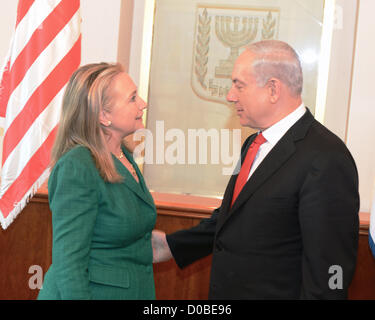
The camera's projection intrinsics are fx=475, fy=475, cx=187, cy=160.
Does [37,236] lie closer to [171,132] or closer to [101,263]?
[171,132]

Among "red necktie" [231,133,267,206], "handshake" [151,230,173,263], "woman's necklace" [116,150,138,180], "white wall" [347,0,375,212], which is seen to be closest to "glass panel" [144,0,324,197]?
"white wall" [347,0,375,212]

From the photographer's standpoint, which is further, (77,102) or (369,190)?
(369,190)

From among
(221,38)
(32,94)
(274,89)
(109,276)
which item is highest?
(221,38)

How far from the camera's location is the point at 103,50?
3936mm

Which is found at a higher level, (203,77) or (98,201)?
(203,77)

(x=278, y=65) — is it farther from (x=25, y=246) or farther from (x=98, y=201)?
(x=25, y=246)

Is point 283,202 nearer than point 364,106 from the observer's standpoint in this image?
Yes

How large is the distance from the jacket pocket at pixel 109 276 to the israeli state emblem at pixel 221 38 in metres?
2.45

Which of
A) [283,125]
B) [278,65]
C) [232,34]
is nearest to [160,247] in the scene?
[283,125]

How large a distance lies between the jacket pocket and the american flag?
1475 mm

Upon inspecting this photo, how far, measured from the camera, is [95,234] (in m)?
1.99

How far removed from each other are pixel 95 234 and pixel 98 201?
0.14m
